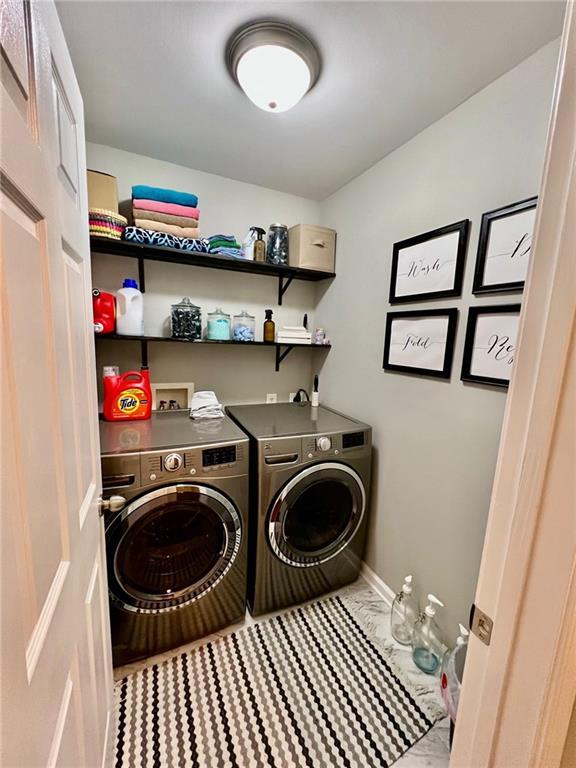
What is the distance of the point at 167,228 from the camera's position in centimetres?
168

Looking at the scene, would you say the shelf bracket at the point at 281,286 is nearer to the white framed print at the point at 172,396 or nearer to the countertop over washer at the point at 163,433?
the white framed print at the point at 172,396

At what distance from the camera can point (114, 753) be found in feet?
3.61

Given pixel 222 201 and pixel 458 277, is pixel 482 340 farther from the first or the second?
pixel 222 201

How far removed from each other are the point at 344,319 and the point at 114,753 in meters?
2.21

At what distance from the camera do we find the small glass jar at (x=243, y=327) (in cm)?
201

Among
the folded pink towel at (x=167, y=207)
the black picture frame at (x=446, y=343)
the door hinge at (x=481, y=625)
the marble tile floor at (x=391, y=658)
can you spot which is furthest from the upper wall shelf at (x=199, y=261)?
the marble tile floor at (x=391, y=658)

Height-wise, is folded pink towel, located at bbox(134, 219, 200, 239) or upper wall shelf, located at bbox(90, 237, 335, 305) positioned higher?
folded pink towel, located at bbox(134, 219, 200, 239)

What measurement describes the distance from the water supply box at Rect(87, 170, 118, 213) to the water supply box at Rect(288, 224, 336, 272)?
1.03 meters

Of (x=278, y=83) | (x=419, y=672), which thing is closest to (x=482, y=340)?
(x=278, y=83)

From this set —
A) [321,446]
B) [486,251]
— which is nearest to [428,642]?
[321,446]

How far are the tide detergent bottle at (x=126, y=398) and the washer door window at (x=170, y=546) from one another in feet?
1.77

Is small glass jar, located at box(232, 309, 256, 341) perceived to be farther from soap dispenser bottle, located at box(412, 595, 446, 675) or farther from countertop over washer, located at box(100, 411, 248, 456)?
soap dispenser bottle, located at box(412, 595, 446, 675)

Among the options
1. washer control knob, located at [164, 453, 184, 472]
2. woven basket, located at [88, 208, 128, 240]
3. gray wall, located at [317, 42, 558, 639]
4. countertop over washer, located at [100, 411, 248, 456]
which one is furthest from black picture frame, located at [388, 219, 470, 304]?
woven basket, located at [88, 208, 128, 240]

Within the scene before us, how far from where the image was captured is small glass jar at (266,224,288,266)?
6.52 ft
